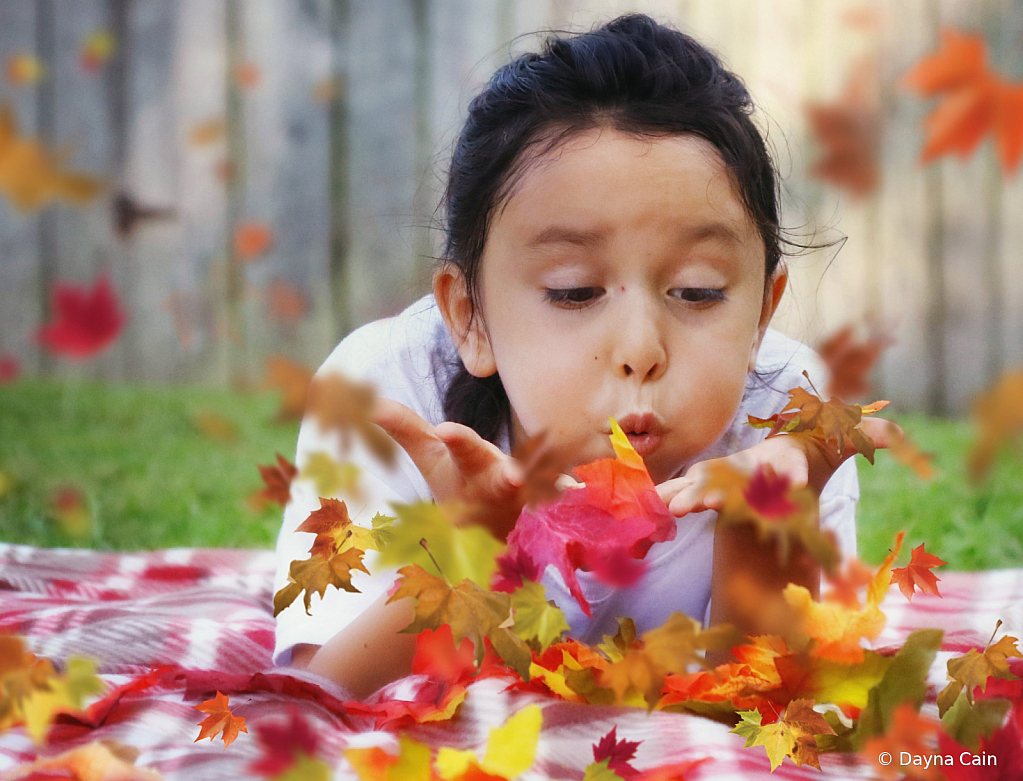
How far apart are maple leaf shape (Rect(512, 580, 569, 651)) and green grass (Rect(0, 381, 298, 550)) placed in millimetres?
848

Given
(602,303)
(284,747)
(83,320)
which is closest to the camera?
(284,747)

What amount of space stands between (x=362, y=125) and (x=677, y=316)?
277cm

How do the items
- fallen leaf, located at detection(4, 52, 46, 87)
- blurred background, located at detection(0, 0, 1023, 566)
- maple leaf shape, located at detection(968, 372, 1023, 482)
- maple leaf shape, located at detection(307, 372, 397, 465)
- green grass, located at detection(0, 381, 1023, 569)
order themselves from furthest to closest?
fallen leaf, located at detection(4, 52, 46, 87), blurred background, located at detection(0, 0, 1023, 566), green grass, located at detection(0, 381, 1023, 569), maple leaf shape, located at detection(307, 372, 397, 465), maple leaf shape, located at detection(968, 372, 1023, 482)

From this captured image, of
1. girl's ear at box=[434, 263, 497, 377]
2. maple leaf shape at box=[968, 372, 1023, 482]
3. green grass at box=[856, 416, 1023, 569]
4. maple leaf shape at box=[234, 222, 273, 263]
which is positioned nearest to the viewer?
maple leaf shape at box=[968, 372, 1023, 482]

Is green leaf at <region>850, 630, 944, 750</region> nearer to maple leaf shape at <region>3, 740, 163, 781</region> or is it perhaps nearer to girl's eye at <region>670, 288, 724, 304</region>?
girl's eye at <region>670, 288, 724, 304</region>

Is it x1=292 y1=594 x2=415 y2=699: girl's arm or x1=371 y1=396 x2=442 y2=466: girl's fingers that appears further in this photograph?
x1=292 y1=594 x2=415 y2=699: girl's arm

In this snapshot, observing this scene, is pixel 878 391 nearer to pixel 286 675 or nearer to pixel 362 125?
pixel 362 125

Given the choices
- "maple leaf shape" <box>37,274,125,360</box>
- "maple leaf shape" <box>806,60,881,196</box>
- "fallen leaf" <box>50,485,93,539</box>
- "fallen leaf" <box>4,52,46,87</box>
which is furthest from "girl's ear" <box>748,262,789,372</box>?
"fallen leaf" <box>4,52,46,87</box>

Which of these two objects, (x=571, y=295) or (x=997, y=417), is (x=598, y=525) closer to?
(x=571, y=295)

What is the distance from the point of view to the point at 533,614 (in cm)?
90

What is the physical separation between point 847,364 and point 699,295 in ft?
0.62

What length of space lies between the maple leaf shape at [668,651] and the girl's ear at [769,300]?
51 centimetres

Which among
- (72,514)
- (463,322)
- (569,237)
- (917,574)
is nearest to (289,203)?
(72,514)

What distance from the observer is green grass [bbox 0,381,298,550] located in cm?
211
